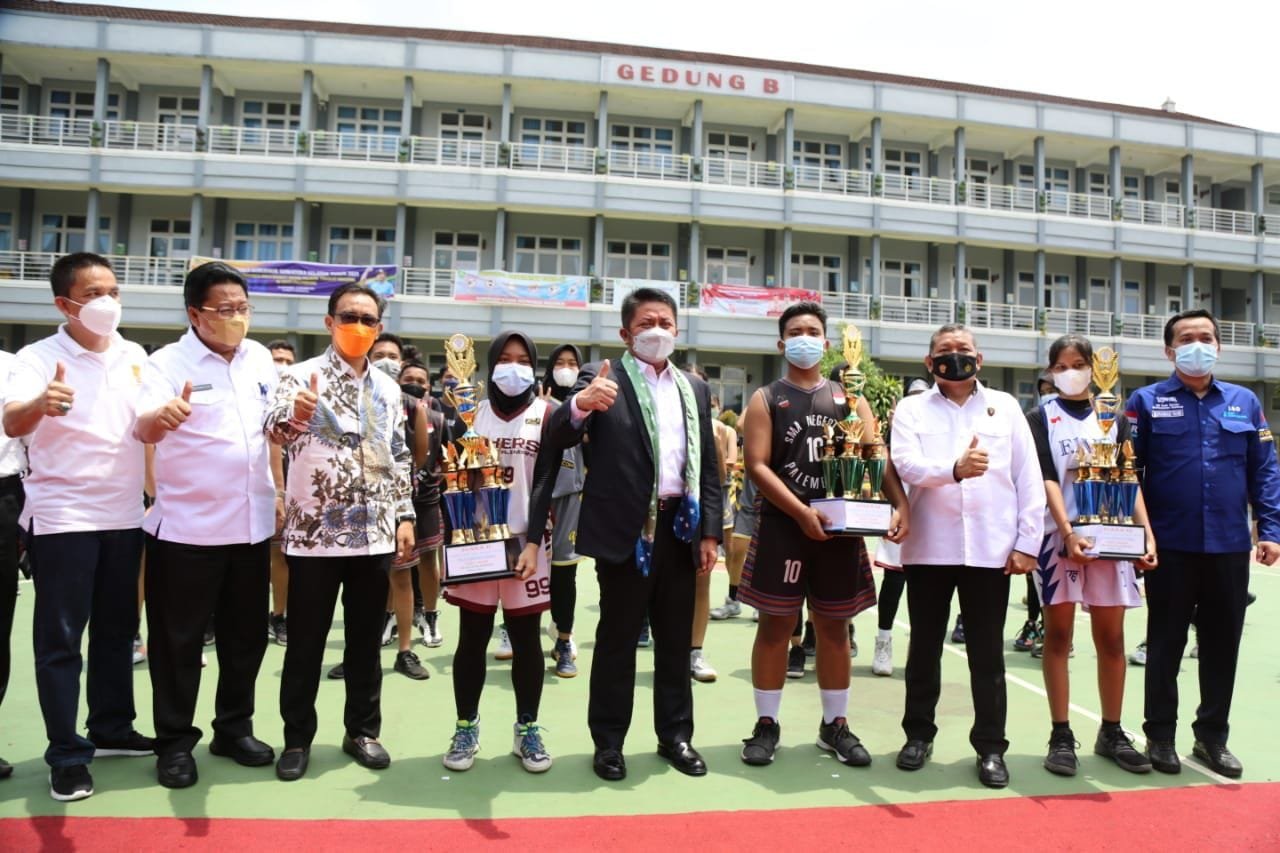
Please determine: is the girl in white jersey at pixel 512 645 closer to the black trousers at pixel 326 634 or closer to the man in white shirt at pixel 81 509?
the black trousers at pixel 326 634

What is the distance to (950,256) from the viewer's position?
87.7 feet

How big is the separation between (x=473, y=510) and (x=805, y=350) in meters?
1.72

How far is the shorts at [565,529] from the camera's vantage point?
17.7ft

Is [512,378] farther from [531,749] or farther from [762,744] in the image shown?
[762,744]

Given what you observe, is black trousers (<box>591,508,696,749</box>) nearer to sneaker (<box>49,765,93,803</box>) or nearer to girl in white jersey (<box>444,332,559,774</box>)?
girl in white jersey (<box>444,332,559,774</box>)

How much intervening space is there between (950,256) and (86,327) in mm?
26517

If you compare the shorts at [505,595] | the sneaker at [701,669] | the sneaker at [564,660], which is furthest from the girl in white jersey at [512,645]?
the sneaker at [701,669]

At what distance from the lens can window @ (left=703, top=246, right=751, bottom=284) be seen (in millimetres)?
25500

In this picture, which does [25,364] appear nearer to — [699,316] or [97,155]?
[699,316]

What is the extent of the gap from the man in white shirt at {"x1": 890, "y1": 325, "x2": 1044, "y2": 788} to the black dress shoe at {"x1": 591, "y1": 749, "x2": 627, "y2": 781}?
1291mm

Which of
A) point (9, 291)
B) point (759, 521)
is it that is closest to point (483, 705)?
point (759, 521)

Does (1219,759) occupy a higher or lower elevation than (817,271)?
lower

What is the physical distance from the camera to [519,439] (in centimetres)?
437

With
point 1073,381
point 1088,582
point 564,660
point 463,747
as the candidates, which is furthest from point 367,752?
point 1073,381
